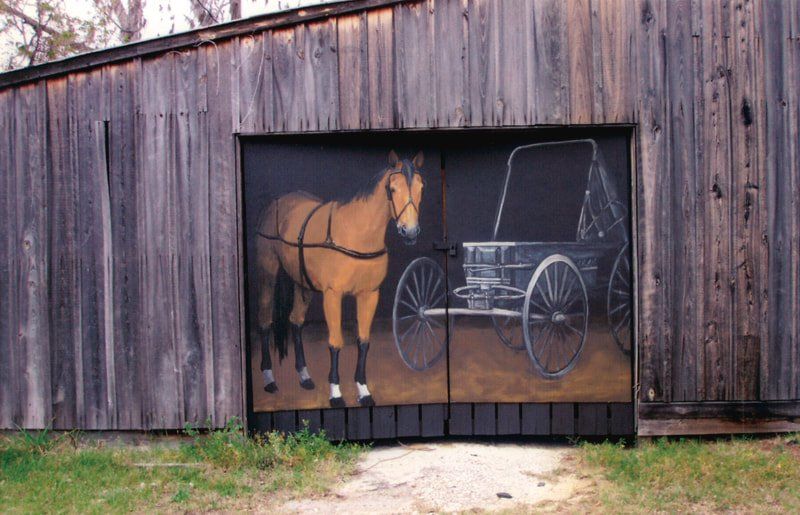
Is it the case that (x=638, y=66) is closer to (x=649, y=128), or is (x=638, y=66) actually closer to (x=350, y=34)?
(x=649, y=128)

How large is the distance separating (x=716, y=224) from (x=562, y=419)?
2.10m

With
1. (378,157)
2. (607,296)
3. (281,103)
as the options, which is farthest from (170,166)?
(607,296)

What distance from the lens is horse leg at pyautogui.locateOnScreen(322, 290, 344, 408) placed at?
582cm

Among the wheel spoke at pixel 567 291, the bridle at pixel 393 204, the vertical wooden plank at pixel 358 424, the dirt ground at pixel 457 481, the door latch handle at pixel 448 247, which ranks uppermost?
the bridle at pixel 393 204

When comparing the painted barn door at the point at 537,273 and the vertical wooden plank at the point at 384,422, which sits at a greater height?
the painted barn door at the point at 537,273

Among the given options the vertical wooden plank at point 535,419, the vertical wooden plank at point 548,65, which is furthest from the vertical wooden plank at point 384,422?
the vertical wooden plank at point 548,65

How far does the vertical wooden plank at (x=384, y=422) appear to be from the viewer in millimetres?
5855

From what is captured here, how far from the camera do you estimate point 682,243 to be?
18.5ft

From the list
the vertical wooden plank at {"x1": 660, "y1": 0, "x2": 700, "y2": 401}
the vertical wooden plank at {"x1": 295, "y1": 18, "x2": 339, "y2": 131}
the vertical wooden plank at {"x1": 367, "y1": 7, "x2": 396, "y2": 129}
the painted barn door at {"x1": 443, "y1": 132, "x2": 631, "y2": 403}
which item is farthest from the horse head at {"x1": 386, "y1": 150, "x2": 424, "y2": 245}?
the vertical wooden plank at {"x1": 660, "y1": 0, "x2": 700, "y2": 401}

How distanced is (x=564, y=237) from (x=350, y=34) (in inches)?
98.9

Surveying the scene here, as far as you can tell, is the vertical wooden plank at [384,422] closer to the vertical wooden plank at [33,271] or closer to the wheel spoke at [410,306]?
the wheel spoke at [410,306]

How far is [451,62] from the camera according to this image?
18.3 feet

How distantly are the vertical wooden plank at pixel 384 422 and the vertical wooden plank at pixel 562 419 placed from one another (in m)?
1.38

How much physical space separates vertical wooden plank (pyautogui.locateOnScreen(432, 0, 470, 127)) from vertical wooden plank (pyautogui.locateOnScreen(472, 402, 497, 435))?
243 centimetres
